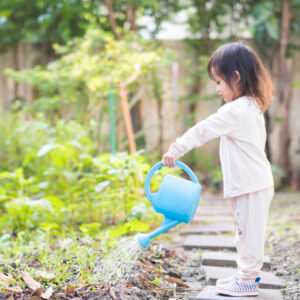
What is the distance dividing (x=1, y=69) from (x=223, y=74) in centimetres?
528

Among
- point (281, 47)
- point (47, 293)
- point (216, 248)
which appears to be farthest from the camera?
point (281, 47)

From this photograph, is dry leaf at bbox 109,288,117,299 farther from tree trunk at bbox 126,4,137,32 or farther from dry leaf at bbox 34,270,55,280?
tree trunk at bbox 126,4,137,32

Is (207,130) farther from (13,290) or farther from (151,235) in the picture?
(13,290)

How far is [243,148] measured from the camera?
6.11 ft

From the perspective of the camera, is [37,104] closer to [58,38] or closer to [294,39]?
[58,38]

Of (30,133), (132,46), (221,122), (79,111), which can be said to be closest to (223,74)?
(221,122)

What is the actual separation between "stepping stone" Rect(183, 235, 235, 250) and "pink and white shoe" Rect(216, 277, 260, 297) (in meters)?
0.87

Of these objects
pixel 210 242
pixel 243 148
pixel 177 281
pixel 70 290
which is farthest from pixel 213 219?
pixel 70 290

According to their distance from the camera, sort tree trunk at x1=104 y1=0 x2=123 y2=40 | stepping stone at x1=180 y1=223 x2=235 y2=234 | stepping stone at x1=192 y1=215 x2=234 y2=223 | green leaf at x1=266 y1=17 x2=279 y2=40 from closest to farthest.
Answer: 1. stepping stone at x1=180 y1=223 x2=235 y2=234
2. stepping stone at x1=192 y1=215 x2=234 y2=223
3. green leaf at x1=266 y1=17 x2=279 y2=40
4. tree trunk at x1=104 y1=0 x2=123 y2=40

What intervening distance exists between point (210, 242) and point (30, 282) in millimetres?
1447

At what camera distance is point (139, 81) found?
19.7ft

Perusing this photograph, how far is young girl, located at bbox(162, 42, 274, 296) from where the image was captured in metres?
1.83

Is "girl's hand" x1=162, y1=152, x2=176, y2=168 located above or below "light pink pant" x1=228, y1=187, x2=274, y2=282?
above

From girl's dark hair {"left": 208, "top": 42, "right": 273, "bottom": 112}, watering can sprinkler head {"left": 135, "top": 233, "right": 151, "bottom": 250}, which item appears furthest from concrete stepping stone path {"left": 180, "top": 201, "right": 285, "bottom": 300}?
girl's dark hair {"left": 208, "top": 42, "right": 273, "bottom": 112}
